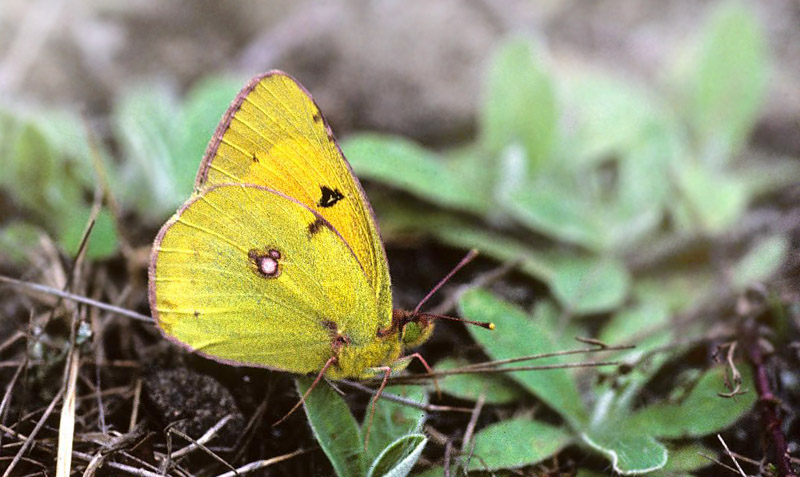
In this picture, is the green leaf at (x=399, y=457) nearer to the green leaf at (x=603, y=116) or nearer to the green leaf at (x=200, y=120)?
the green leaf at (x=200, y=120)

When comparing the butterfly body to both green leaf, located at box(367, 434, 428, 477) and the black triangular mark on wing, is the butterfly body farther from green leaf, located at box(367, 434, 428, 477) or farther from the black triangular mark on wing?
green leaf, located at box(367, 434, 428, 477)

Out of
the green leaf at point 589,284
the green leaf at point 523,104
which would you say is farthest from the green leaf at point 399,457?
the green leaf at point 523,104

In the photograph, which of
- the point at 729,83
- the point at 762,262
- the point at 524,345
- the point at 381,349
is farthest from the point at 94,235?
the point at 729,83

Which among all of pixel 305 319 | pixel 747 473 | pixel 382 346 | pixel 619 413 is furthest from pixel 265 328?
pixel 747 473

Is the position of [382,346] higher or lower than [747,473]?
higher

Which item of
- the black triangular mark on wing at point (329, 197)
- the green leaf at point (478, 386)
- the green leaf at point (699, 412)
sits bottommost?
the green leaf at point (699, 412)

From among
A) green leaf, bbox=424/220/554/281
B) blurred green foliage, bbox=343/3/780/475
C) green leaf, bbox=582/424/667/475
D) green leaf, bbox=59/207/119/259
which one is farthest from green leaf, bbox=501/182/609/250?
green leaf, bbox=59/207/119/259

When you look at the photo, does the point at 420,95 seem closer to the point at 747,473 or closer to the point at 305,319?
the point at 305,319
